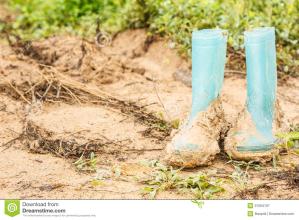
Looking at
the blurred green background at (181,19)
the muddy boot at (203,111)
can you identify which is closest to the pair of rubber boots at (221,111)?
the muddy boot at (203,111)

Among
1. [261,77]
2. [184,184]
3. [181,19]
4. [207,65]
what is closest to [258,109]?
[261,77]

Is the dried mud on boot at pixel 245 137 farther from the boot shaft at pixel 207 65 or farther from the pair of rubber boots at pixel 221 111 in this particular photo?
the boot shaft at pixel 207 65

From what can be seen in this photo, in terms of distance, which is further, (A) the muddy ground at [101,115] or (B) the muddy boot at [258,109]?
(B) the muddy boot at [258,109]

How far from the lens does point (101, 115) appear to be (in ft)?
9.32

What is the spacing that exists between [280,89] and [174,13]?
31.9 inches

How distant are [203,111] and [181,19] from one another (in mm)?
1348

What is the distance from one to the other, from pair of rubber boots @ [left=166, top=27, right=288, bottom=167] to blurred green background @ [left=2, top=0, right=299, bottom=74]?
895 millimetres

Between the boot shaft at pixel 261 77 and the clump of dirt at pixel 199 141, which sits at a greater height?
the boot shaft at pixel 261 77

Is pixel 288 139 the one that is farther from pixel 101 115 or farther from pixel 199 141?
pixel 101 115

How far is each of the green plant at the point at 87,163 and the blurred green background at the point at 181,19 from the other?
1.25m

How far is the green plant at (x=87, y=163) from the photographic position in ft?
7.90

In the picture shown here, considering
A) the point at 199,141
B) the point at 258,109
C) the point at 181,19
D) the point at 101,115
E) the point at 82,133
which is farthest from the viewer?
the point at 181,19

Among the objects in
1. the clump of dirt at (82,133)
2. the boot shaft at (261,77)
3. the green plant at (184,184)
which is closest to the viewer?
the green plant at (184,184)

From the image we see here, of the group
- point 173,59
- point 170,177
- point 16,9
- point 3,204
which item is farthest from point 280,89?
point 16,9
